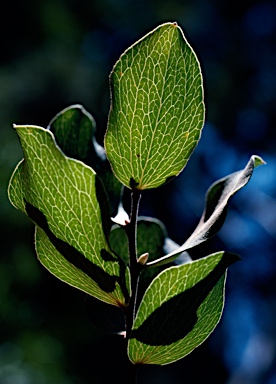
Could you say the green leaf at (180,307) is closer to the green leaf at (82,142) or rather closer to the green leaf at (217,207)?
the green leaf at (217,207)

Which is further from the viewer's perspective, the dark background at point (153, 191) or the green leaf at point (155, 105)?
the dark background at point (153, 191)

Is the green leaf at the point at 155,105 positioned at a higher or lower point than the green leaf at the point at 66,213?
higher

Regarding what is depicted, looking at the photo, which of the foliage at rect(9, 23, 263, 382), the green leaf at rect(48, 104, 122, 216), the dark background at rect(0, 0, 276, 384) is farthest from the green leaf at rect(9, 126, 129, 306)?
the dark background at rect(0, 0, 276, 384)

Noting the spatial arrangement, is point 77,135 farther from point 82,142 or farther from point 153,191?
point 153,191

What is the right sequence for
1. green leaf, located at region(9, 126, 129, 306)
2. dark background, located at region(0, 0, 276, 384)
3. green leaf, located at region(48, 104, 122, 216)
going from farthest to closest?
1. dark background, located at region(0, 0, 276, 384)
2. green leaf, located at region(48, 104, 122, 216)
3. green leaf, located at region(9, 126, 129, 306)

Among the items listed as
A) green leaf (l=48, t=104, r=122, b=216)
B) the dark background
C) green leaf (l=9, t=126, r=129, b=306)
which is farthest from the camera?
the dark background

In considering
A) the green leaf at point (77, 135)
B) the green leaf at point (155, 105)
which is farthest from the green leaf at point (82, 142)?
the green leaf at point (155, 105)

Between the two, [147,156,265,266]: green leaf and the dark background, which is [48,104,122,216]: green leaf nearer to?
[147,156,265,266]: green leaf

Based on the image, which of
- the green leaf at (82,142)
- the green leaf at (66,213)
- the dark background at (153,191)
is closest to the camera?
the green leaf at (66,213)
